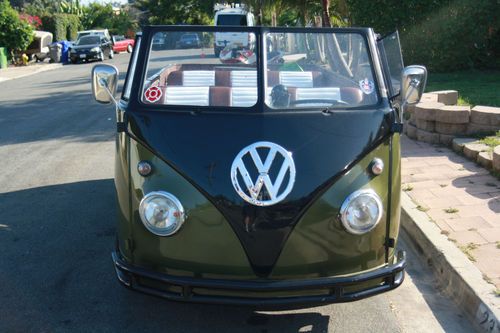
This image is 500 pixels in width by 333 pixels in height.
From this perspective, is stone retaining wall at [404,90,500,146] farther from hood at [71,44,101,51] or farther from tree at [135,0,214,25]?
tree at [135,0,214,25]

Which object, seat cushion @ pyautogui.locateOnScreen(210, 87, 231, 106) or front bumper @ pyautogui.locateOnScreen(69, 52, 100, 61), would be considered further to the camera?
front bumper @ pyautogui.locateOnScreen(69, 52, 100, 61)

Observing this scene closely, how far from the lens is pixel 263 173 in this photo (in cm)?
321

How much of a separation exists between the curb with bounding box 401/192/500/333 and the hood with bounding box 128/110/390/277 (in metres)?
1.28

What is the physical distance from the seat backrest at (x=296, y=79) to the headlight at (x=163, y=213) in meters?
1.20

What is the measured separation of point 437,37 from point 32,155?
10.9 m

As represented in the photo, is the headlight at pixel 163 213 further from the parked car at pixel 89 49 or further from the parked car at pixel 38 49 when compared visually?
the parked car at pixel 38 49

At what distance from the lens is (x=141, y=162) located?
3.38 m

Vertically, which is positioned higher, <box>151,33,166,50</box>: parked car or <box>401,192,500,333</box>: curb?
<box>151,33,166,50</box>: parked car

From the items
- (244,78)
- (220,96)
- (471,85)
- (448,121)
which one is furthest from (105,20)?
(220,96)

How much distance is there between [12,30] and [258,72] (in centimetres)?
3104

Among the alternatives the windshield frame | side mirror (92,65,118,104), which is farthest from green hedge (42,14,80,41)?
the windshield frame

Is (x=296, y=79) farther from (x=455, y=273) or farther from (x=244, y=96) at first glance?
(x=455, y=273)

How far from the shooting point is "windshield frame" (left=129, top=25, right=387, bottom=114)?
3.56 metres

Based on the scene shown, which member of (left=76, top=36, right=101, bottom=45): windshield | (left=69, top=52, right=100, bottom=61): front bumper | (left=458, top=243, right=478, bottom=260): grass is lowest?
(left=458, top=243, right=478, bottom=260): grass
